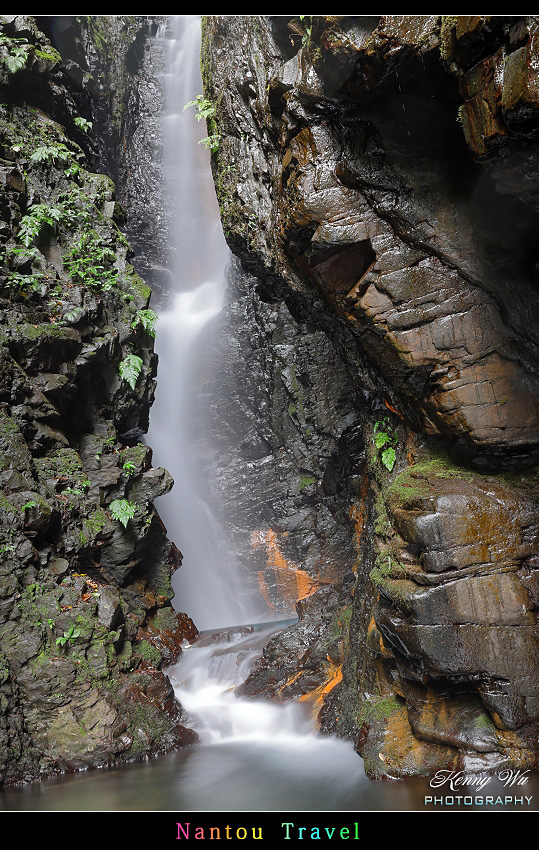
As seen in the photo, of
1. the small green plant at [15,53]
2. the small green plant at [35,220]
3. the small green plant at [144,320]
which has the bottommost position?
the small green plant at [144,320]

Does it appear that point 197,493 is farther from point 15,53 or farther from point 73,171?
point 15,53

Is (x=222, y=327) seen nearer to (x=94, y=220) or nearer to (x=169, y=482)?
(x=94, y=220)

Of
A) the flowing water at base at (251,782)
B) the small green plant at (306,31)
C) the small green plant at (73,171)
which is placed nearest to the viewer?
the flowing water at base at (251,782)

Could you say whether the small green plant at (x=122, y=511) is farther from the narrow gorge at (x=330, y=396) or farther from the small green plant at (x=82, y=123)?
the small green plant at (x=82, y=123)

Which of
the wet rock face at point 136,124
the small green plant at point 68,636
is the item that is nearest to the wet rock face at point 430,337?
the small green plant at point 68,636

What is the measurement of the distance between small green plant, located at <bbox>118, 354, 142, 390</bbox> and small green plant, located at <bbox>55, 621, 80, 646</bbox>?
4.18m

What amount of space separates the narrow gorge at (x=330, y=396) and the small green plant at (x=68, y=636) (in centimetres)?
2

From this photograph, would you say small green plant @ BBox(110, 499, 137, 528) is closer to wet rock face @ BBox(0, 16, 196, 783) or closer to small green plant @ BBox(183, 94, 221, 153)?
wet rock face @ BBox(0, 16, 196, 783)

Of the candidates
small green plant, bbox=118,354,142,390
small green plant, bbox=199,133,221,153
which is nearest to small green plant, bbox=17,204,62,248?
small green plant, bbox=118,354,142,390

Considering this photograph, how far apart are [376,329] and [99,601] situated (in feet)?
18.2

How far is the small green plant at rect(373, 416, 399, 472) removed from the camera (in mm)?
7059

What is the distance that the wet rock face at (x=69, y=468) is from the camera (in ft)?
23.6

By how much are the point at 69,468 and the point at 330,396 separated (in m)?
7.14
